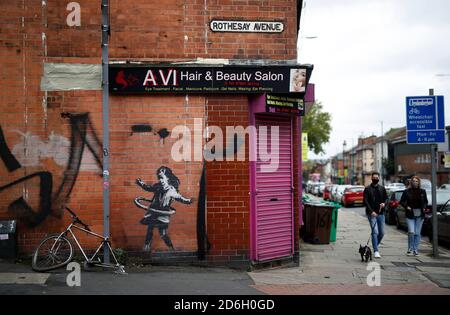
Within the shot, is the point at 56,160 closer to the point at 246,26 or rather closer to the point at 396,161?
the point at 246,26

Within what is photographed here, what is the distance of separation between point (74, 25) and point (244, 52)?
10.0ft

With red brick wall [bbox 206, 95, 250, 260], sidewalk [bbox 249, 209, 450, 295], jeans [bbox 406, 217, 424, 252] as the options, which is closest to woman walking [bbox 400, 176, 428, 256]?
jeans [bbox 406, 217, 424, 252]

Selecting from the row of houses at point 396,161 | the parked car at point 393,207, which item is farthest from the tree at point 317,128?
the parked car at point 393,207

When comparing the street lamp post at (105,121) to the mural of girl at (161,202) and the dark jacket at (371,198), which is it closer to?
the mural of girl at (161,202)

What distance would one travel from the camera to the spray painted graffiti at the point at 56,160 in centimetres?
891

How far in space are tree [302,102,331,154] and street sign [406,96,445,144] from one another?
178 ft

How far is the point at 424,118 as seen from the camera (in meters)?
12.1

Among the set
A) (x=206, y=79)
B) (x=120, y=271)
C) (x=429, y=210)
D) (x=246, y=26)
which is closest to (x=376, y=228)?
(x=429, y=210)

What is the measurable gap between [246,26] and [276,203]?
3.38m

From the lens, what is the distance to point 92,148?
9016 mm

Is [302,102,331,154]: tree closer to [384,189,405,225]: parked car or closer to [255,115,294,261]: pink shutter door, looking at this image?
[384,189,405,225]: parked car

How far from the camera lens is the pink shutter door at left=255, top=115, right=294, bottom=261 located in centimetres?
952
